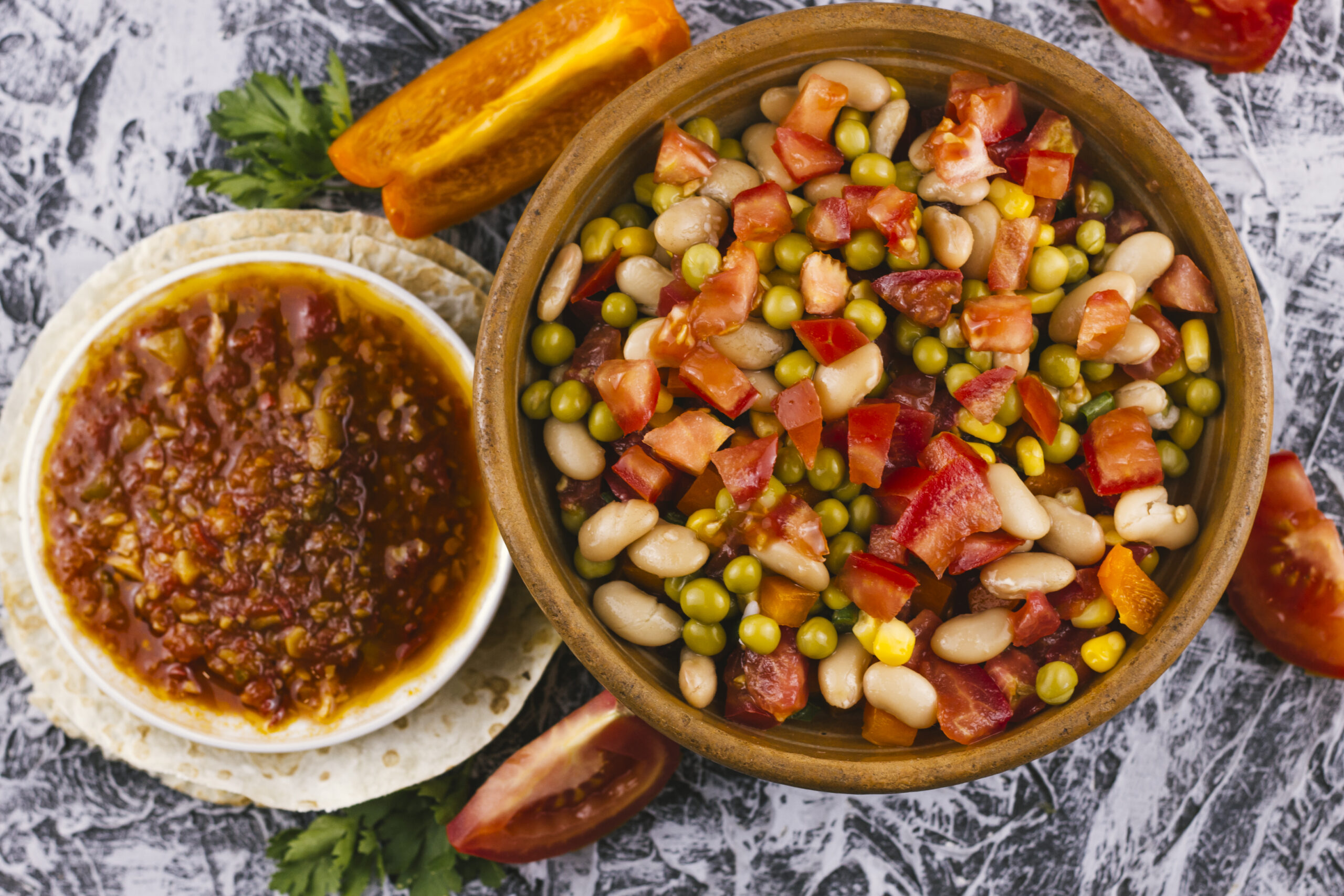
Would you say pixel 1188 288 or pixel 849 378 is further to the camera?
pixel 1188 288

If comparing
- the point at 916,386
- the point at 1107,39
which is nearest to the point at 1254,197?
the point at 1107,39

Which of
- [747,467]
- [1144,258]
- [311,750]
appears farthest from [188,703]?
[1144,258]

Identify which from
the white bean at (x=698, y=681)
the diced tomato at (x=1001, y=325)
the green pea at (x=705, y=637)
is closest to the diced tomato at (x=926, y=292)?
the diced tomato at (x=1001, y=325)

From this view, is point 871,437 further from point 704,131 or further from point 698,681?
point 704,131

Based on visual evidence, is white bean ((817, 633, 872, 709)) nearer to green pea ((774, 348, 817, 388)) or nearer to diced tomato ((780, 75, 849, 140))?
green pea ((774, 348, 817, 388))

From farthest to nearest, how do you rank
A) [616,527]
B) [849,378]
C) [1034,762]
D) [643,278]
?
[1034,762], [643,278], [616,527], [849,378]

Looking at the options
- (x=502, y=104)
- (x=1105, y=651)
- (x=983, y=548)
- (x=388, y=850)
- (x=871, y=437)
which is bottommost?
(x=388, y=850)
